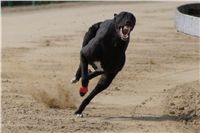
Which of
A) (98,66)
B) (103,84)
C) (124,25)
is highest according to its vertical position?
(124,25)

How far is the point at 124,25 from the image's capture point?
655cm

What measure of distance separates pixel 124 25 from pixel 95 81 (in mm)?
3601

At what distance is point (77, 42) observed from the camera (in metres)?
15.4

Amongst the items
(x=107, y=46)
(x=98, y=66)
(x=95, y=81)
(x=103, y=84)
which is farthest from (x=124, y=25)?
(x=95, y=81)

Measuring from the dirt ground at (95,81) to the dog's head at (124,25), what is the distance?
1.03m

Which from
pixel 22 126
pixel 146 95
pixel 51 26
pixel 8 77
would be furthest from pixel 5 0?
pixel 22 126

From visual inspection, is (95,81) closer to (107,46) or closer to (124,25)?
(107,46)

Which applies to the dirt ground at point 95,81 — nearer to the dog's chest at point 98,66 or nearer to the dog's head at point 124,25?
the dog's chest at point 98,66

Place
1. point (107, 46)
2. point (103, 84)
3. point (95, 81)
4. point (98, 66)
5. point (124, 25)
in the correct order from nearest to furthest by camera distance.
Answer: point (124, 25)
point (107, 46)
point (98, 66)
point (103, 84)
point (95, 81)

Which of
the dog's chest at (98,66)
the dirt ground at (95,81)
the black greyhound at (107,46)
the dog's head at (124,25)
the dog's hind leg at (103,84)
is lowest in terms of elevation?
the dirt ground at (95,81)

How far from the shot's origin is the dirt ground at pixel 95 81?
23.3 feet

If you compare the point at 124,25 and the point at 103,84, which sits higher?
the point at 124,25

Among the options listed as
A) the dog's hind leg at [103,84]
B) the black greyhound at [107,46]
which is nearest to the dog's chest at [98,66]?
the black greyhound at [107,46]

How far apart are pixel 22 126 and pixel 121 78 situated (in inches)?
148
